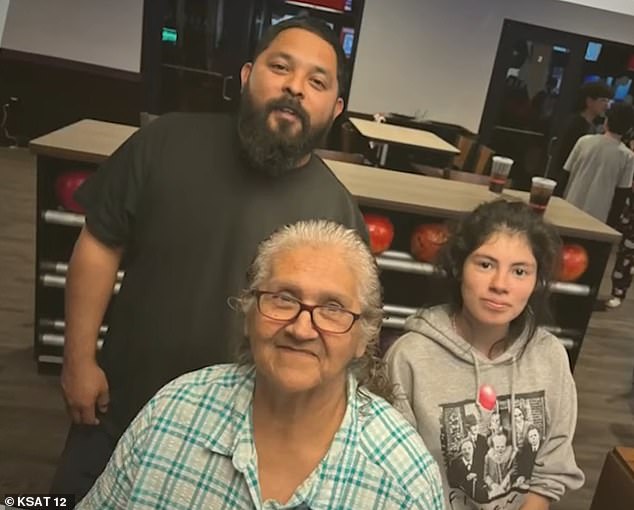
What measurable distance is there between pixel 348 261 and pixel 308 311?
0.12 meters

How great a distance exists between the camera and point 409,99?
742 cm

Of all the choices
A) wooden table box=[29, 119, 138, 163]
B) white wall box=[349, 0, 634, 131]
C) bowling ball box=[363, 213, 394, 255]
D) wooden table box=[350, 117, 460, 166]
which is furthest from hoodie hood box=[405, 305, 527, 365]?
white wall box=[349, 0, 634, 131]

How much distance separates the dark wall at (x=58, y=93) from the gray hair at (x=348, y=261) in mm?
6569

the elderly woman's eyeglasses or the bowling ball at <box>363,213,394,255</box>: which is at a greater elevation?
the elderly woman's eyeglasses

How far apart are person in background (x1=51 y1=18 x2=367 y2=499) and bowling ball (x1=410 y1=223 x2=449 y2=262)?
143 centimetres

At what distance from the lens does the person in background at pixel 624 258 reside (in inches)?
179

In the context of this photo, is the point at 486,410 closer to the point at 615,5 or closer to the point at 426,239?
the point at 615,5

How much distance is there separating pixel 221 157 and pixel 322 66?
0.99ft

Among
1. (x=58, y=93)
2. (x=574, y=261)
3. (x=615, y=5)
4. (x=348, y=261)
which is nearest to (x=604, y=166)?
(x=574, y=261)

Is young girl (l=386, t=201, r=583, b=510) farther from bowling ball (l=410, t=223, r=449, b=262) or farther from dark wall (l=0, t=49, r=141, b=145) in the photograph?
dark wall (l=0, t=49, r=141, b=145)

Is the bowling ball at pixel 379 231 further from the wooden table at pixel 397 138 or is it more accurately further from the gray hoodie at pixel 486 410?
the wooden table at pixel 397 138

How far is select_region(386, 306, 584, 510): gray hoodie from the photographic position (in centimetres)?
142

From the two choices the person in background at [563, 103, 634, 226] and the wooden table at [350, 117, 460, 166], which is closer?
the person in background at [563, 103, 634, 226]

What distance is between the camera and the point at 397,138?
568 cm
